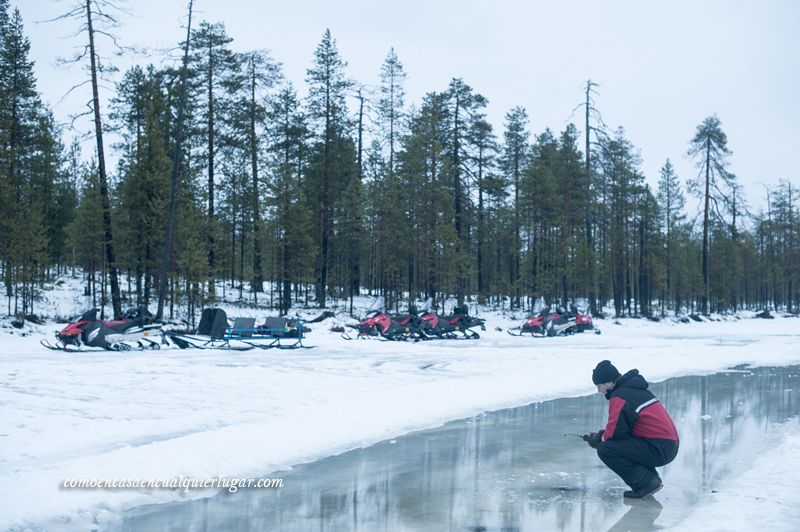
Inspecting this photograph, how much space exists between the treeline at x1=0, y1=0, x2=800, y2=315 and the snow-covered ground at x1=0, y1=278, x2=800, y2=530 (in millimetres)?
8377

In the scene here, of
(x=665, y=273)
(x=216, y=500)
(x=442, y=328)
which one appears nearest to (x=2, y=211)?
(x=442, y=328)

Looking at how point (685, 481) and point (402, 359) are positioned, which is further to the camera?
point (402, 359)

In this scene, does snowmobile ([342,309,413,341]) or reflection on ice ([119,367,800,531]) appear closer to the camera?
reflection on ice ([119,367,800,531])

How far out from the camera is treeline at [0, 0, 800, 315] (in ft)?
97.6

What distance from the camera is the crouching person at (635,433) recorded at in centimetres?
626

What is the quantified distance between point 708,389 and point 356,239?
100 feet

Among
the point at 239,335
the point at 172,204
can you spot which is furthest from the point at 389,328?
the point at 172,204

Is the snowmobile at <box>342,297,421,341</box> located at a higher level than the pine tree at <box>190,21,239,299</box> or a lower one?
lower

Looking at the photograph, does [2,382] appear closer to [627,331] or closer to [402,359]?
[402,359]

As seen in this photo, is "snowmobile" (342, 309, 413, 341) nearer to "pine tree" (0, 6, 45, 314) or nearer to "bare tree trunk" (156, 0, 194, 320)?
"bare tree trunk" (156, 0, 194, 320)

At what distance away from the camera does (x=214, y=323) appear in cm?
2122

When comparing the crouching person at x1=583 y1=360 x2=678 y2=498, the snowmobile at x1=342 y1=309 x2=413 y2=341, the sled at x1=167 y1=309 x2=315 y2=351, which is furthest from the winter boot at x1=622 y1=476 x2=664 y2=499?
the snowmobile at x1=342 y1=309 x2=413 y2=341

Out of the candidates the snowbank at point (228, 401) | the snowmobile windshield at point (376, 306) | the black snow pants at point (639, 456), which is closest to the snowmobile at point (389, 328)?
the snowmobile windshield at point (376, 306)

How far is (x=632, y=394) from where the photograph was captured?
6.25 meters
